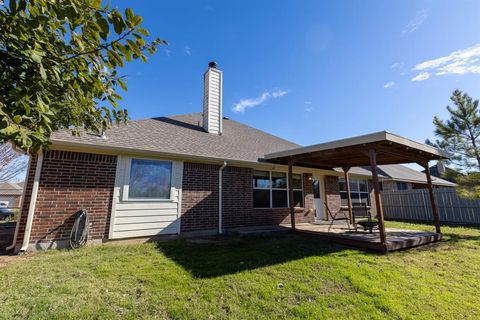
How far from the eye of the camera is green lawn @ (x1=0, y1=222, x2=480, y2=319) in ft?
10.0

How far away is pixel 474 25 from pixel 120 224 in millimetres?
11792

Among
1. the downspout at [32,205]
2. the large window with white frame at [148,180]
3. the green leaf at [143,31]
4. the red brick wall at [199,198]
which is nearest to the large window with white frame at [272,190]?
the red brick wall at [199,198]

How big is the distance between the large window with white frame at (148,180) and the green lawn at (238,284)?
1.61m

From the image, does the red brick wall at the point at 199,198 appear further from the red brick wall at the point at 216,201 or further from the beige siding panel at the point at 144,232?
the beige siding panel at the point at 144,232

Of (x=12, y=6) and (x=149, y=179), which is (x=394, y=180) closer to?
(x=149, y=179)

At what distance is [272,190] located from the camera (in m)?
9.69

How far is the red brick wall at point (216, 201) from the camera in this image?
7.65 m

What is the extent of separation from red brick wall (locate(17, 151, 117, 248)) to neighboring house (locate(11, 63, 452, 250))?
20 millimetres

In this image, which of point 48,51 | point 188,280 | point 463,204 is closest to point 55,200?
point 188,280

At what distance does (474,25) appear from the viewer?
6586 millimetres

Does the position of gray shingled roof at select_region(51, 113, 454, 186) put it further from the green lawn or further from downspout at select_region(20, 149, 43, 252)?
the green lawn

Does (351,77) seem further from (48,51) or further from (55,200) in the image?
(55,200)

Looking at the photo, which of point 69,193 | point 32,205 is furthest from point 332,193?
point 32,205

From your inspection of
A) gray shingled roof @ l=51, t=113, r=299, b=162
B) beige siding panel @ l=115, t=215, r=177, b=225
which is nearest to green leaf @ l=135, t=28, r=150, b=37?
gray shingled roof @ l=51, t=113, r=299, b=162
